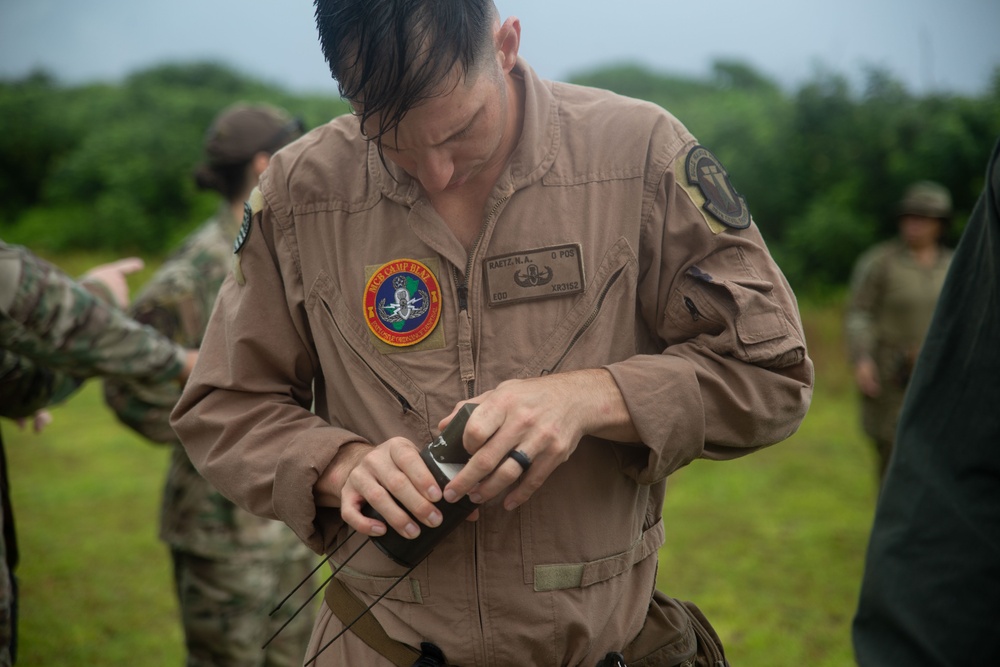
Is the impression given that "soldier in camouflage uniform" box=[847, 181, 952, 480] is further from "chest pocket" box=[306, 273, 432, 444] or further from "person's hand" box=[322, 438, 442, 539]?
"person's hand" box=[322, 438, 442, 539]

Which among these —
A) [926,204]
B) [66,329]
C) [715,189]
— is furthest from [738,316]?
[926,204]

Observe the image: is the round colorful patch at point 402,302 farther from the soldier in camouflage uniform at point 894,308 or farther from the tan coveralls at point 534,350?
the soldier in camouflage uniform at point 894,308

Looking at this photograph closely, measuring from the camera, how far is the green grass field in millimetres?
4945

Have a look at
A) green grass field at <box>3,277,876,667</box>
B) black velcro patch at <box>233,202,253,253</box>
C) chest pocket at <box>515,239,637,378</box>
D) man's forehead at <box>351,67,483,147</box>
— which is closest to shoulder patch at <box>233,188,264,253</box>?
black velcro patch at <box>233,202,253,253</box>

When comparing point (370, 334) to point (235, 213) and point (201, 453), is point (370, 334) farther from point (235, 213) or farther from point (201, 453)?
point (235, 213)

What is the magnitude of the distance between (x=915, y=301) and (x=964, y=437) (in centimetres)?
582

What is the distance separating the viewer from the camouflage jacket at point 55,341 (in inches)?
98.5

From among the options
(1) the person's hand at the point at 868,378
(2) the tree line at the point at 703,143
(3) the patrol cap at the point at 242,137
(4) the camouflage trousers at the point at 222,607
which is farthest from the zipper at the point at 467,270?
(2) the tree line at the point at 703,143

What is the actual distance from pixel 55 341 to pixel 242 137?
61.8 inches

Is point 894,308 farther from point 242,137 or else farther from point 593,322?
point 593,322

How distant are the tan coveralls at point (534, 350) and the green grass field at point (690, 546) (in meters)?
3.29

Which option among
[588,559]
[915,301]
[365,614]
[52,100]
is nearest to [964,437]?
[588,559]

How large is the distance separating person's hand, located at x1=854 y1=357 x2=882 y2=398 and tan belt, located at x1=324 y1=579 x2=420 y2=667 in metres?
5.26

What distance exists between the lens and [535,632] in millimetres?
1794
